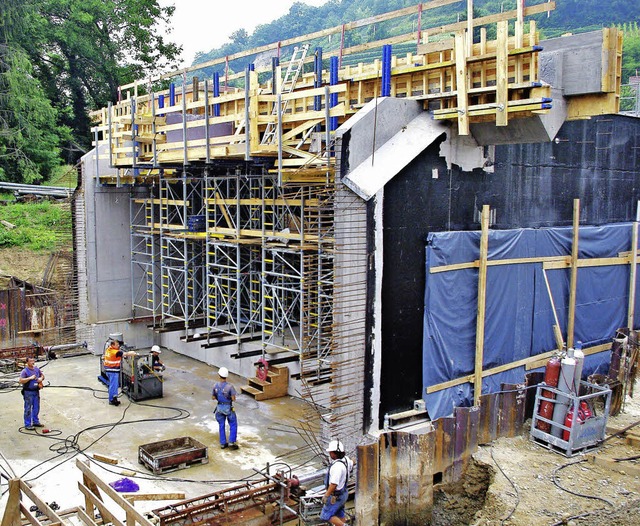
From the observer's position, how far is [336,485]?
895 cm

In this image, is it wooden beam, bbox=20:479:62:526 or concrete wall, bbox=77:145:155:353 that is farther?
concrete wall, bbox=77:145:155:353

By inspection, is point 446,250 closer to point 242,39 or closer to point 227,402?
point 227,402

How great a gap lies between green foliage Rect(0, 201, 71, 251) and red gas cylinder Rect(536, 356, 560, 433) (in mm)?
18186

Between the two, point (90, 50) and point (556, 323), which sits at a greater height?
point (90, 50)

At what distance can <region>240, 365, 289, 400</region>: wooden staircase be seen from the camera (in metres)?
16.1

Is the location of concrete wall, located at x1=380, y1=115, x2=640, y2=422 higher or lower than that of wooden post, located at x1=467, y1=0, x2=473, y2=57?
lower

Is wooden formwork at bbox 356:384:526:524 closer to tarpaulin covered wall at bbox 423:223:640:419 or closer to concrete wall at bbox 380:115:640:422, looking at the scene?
tarpaulin covered wall at bbox 423:223:640:419

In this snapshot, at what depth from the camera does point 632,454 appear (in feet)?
40.2

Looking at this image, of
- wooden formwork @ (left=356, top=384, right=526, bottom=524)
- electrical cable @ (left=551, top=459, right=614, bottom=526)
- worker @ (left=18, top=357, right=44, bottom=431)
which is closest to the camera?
electrical cable @ (left=551, top=459, right=614, bottom=526)

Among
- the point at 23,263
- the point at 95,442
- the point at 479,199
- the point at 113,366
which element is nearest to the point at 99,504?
the point at 95,442

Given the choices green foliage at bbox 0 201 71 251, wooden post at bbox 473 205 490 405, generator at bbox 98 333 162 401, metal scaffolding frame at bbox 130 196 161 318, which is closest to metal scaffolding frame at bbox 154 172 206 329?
metal scaffolding frame at bbox 130 196 161 318

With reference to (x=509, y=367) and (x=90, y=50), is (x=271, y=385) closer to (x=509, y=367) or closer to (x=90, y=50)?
(x=509, y=367)

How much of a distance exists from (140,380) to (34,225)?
52.5 ft

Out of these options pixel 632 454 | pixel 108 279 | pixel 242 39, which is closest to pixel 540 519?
pixel 632 454
